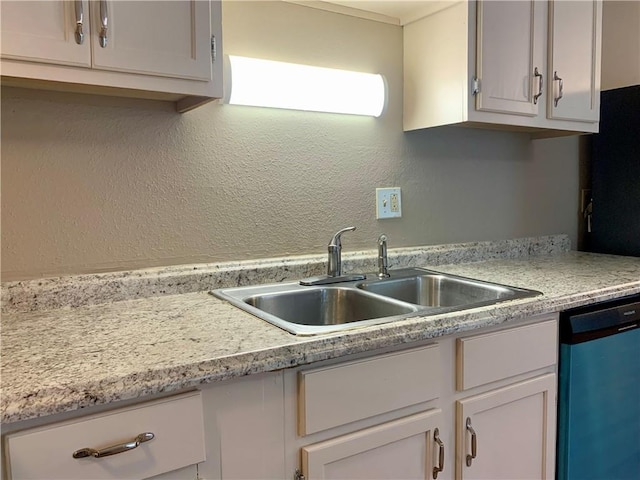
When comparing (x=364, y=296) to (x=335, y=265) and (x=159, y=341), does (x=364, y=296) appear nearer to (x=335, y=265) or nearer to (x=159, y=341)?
(x=335, y=265)

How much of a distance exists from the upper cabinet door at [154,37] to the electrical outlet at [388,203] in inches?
34.2

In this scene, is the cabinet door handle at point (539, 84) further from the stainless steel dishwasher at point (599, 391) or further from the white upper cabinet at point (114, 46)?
the white upper cabinet at point (114, 46)

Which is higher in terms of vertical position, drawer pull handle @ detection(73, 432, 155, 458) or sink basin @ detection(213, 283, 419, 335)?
sink basin @ detection(213, 283, 419, 335)

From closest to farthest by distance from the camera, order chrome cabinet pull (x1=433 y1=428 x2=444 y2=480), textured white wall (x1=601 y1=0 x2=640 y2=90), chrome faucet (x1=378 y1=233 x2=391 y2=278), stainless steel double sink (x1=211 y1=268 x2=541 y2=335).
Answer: chrome cabinet pull (x1=433 y1=428 x2=444 y2=480), stainless steel double sink (x1=211 y1=268 x2=541 y2=335), chrome faucet (x1=378 y1=233 x2=391 y2=278), textured white wall (x1=601 y1=0 x2=640 y2=90)

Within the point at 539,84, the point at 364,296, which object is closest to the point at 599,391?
the point at 364,296

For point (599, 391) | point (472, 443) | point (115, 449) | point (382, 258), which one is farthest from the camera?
point (382, 258)

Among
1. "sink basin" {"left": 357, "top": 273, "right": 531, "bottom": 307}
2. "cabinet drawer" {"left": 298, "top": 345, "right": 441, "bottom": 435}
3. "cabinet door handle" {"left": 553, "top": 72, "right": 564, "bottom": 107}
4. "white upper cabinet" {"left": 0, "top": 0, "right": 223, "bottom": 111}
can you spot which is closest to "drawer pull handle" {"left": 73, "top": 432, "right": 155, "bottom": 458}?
"cabinet drawer" {"left": 298, "top": 345, "right": 441, "bottom": 435}

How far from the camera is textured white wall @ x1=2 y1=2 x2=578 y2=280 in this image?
1.35 metres

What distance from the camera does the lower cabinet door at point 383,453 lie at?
1.11 metres

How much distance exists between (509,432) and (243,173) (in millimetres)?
1105

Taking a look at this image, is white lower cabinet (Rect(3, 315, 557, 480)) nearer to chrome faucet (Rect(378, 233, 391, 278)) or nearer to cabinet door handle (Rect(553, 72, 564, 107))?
chrome faucet (Rect(378, 233, 391, 278))

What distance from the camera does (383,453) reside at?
3.93ft

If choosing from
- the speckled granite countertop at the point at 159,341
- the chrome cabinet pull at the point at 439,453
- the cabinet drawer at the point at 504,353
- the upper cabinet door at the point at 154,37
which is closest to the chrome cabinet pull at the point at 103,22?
the upper cabinet door at the point at 154,37

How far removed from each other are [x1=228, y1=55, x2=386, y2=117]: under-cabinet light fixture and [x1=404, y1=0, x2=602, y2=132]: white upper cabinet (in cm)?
19
